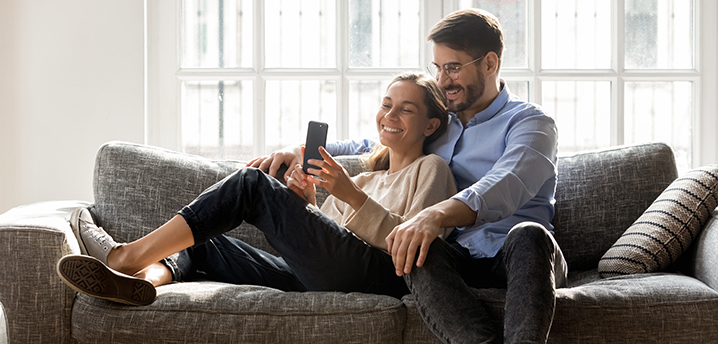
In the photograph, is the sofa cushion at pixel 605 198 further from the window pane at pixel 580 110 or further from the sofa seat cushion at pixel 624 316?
the window pane at pixel 580 110

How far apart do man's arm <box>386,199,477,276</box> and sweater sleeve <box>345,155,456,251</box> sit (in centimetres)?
12

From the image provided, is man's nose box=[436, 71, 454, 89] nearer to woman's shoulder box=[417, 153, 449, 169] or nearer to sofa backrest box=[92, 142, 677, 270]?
woman's shoulder box=[417, 153, 449, 169]

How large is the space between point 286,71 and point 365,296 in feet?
4.64

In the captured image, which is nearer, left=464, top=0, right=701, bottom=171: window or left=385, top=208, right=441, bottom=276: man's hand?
left=385, top=208, right=441, bottom=276: man's hand

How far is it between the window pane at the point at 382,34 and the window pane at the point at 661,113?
1.03m

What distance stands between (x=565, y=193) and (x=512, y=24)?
3.36 ft

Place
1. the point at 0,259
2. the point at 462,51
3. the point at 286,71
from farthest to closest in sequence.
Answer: the point at 286,71
the point at 462,51
the point at 0,259

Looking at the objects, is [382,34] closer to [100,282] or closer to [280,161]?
[280,161]

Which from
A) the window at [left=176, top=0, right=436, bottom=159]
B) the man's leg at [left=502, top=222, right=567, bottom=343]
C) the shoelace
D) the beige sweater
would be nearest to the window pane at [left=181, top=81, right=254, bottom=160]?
the window at [left=176, top=0, right=436, bottom=159]

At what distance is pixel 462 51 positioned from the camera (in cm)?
170

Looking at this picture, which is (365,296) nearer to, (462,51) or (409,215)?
(409,215)

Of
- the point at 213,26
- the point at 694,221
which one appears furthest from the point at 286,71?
the point at 694,221

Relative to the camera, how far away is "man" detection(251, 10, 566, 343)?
1.16 meters

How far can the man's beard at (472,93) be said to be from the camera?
5.66 feet
